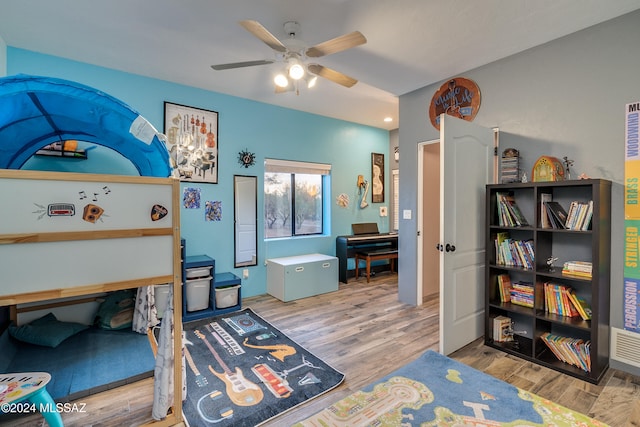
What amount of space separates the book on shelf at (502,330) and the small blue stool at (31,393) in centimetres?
332

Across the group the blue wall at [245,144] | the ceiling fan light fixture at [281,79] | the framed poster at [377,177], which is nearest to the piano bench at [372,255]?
the blue wall at [245,144]

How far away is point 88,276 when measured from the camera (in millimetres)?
1546

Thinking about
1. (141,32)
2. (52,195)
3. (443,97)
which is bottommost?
(52,195)

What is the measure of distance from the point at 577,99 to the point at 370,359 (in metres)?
2.87

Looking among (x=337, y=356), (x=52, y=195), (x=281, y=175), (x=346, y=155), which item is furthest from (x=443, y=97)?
(x=52, y=195)

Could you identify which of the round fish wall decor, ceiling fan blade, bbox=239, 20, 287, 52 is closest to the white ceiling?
the round fish wall decor

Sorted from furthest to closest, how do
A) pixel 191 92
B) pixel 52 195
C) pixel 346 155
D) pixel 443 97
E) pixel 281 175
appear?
pixel 346 155, pixel 281 175, pixel 191 92, pixel 443 97, pixel 52 195

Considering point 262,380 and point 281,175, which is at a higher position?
point 281,175

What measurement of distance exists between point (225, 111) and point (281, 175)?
1.30 metres

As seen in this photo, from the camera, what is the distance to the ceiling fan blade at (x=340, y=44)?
2.02 m

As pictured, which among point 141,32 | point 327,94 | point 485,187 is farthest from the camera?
point 327,94

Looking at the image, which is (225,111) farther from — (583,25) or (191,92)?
(583,25)

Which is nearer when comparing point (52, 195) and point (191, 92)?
point (52, 195)

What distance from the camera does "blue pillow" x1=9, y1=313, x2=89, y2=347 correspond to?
8.21ft
